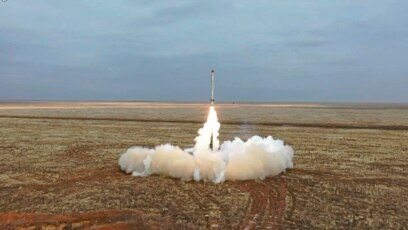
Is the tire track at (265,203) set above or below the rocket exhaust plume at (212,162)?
below

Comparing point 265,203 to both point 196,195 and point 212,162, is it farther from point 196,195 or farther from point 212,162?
point 212,162

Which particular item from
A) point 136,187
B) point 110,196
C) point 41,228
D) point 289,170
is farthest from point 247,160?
point 41,228

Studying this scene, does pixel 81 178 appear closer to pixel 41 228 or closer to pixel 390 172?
pixel 41 228

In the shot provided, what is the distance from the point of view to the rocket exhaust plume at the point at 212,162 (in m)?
25.5

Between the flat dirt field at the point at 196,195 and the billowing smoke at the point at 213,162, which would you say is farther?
the billowing smoke at the point at 213,162

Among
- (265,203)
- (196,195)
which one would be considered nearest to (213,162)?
(196,195)

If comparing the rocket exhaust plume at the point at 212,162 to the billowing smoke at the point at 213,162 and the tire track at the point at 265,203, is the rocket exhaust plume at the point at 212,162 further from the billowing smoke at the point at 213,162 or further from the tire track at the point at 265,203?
the tire track at the point at 265,203

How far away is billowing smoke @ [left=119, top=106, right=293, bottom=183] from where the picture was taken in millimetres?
25547

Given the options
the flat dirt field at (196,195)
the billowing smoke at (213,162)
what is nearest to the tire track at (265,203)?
the flat dirt field at (196,195)

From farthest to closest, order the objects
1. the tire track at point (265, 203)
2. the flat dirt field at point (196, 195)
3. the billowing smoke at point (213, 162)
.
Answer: the billowing smoke at point (213, 162) → the flat dirt field at point (196, 195) → the tire track at point (265, 203)

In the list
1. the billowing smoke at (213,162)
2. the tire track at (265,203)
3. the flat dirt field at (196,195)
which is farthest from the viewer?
the billowing smoke at (213,162)

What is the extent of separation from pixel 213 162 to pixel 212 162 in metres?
0.06

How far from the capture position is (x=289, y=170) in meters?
29.4

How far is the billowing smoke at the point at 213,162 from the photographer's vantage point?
25.5m
